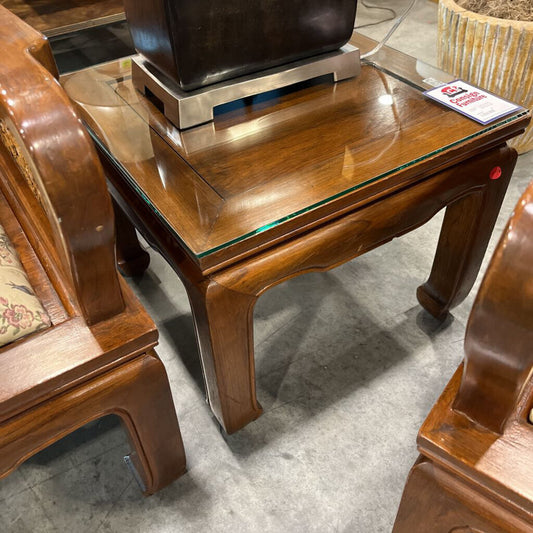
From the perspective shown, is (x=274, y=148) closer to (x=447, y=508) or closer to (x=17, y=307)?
(x=17, y=307)

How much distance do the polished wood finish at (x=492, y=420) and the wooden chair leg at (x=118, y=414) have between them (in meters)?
0.40

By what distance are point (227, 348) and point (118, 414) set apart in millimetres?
197

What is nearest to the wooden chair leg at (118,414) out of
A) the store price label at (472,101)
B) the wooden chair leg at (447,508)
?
the wooden chair leg at (447,508)

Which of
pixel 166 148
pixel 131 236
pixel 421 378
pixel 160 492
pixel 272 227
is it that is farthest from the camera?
pixel 131 236

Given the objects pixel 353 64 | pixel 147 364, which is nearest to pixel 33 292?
pixel 147 364

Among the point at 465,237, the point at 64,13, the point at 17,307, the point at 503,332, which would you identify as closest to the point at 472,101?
the point at 465,237

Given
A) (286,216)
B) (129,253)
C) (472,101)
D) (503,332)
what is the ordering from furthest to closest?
(129,253) → (472,101) → (286,216) → (503,332)

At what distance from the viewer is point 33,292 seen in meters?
0.82

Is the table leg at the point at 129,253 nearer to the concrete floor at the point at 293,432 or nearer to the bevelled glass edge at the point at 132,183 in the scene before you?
the concrete floor at the point at 293,432

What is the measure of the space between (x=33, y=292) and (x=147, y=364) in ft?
0.67

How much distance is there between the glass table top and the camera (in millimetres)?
→ 817

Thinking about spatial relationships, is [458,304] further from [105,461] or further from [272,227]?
[105,461]

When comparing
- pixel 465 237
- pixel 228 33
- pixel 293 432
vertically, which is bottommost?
pixel 293 432

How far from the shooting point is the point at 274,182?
870 mm
